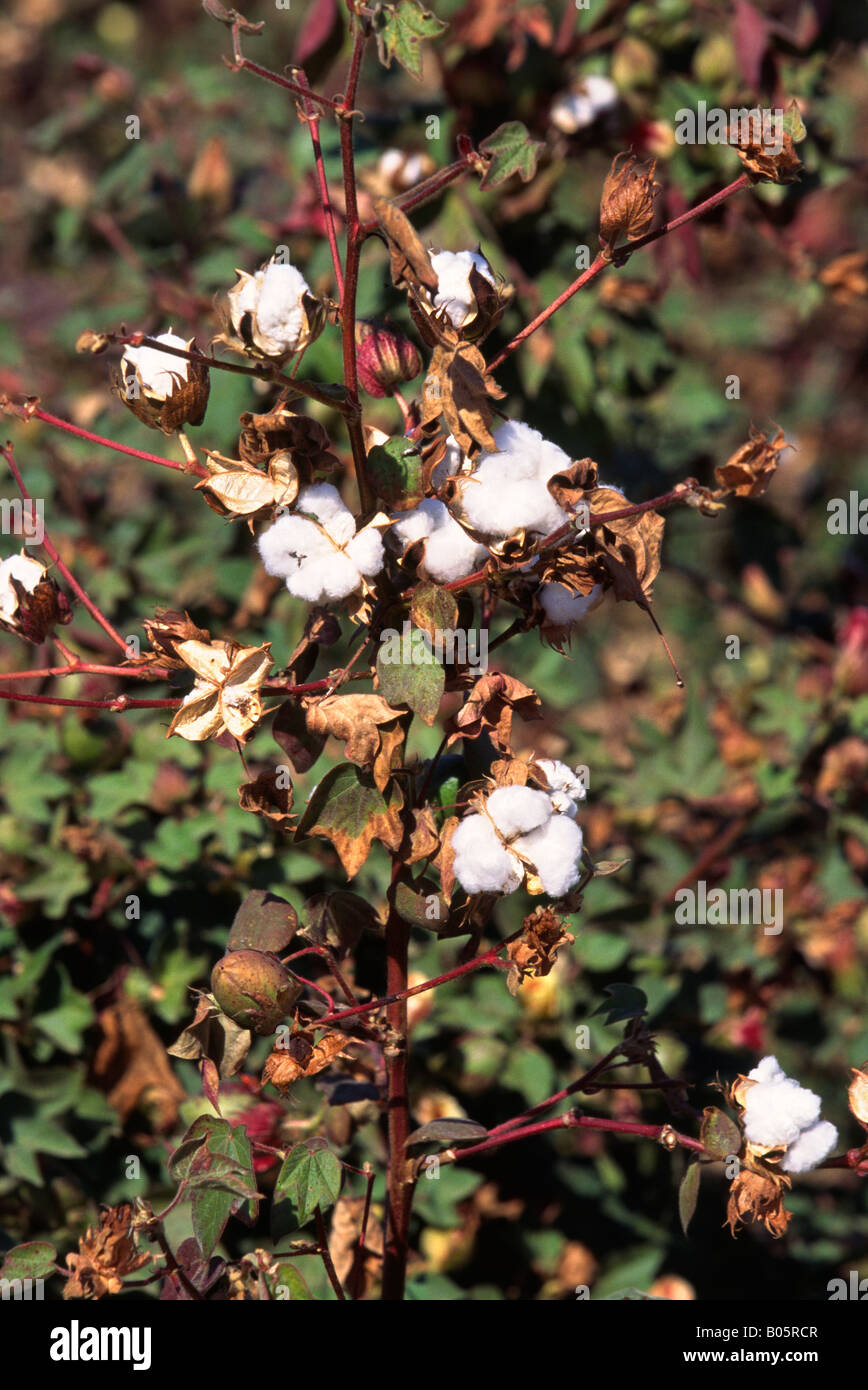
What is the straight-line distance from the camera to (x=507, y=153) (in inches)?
33.6

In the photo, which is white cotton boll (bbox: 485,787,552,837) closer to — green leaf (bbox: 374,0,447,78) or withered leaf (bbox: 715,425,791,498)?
withered leaf (bbox: 715,425,791,498)

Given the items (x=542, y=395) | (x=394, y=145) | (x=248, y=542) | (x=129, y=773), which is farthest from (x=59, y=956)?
(x=394, y=145)

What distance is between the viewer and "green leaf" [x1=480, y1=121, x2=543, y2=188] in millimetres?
837

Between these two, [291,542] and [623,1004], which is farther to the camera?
[623,1004]

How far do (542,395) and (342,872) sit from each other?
27.3 inches

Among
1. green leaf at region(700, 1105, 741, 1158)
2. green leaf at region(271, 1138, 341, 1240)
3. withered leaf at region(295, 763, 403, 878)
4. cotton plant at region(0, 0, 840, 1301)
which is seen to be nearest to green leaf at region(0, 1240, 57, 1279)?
cotton plant at region(0, 0, 840, 1301)

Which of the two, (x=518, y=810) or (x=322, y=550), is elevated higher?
(x=322, y=550)

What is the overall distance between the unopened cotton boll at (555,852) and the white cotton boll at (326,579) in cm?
19

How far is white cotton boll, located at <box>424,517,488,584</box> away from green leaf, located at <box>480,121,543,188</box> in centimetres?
23

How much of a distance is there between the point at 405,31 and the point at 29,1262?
33.0 inches

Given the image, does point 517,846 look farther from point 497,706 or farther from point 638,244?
point 638,244

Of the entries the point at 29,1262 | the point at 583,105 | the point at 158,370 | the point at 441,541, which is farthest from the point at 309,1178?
the point at 583,105

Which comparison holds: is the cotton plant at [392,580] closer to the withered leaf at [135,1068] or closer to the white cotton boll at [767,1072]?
the white cotton boll at [767,1072]

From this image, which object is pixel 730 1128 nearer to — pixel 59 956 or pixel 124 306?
pixel 59 956
